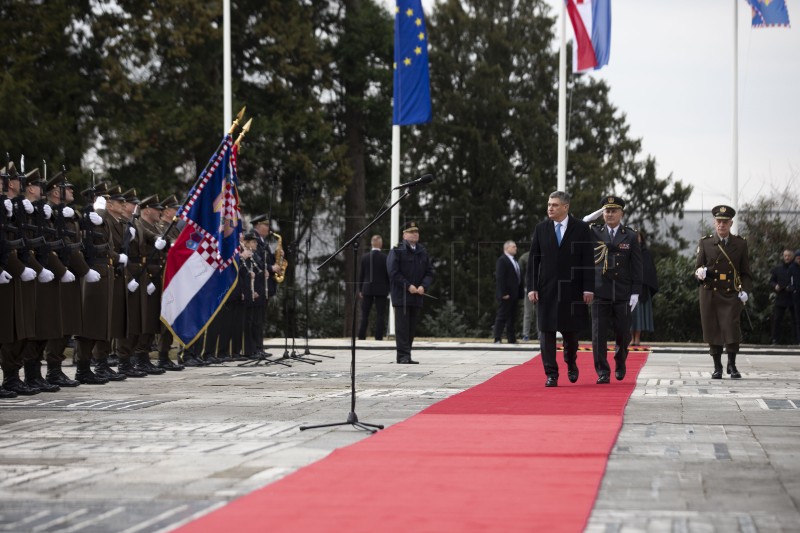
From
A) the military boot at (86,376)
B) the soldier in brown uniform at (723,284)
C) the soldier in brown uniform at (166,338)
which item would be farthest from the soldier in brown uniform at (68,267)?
the soldier in brown uniform at (723,284)

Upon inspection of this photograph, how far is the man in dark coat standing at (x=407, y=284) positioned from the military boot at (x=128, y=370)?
418 cm

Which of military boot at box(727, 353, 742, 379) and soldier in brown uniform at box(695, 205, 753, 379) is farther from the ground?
soldier in brown uniform at box(695, 205, 753, 379)

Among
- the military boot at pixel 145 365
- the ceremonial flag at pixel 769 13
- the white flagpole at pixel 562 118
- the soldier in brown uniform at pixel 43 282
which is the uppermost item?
the ceremonial flag at pixel 769 13

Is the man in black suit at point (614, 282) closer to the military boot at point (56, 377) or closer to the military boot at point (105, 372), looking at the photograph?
the military boot at point (105, 372)

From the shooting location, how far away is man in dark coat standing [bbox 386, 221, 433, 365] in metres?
19.7

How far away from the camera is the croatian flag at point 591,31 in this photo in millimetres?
29250

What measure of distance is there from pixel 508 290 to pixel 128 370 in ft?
37.3

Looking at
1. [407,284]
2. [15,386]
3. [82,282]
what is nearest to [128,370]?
[82,282]

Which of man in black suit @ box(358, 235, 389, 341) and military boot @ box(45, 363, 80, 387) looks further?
man in black suit @ box(358, 235, 389, 341)

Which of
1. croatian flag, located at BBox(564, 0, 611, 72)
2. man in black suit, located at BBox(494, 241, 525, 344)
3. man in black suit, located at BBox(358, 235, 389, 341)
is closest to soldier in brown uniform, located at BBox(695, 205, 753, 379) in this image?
man in black suit, located at BBox(494, 241, 525, 344)

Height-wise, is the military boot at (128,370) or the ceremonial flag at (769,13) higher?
the ceremonial flag at (769,13)

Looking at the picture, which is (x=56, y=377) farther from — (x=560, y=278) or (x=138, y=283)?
(x=560, y=278)

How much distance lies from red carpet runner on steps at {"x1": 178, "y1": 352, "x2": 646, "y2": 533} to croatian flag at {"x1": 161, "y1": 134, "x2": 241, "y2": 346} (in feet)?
20.7

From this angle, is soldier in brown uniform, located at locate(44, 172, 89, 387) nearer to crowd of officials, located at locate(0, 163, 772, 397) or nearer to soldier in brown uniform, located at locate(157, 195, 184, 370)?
crowd of officials, located at locate(0, 163, 772, 397)
